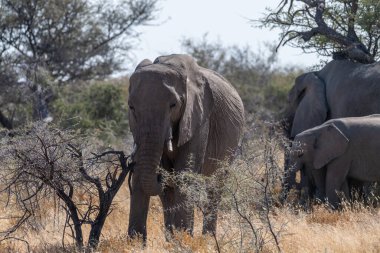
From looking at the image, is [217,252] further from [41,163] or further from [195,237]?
[41,163]

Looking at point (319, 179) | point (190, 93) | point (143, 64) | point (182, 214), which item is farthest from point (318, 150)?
point (143, 64)

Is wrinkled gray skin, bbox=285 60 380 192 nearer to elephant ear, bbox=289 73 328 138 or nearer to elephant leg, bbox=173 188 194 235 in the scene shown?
elephant ear, bbox=289 73 328 138

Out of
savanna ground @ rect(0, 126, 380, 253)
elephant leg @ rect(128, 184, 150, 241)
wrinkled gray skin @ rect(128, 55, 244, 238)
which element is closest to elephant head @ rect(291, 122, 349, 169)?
savanna ground @ rect(0, 126, 380, 253)

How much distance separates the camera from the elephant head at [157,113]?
845 centimetres

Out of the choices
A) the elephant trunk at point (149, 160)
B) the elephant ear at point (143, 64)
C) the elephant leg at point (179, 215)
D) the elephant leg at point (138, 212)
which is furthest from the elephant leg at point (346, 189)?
the elephant trunk at point (149, 160)

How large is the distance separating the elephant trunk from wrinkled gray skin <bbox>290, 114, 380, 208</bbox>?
→ 437 cm

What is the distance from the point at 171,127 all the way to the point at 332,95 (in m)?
6.64

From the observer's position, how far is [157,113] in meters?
8.52

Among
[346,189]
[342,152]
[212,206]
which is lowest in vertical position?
[346,189]

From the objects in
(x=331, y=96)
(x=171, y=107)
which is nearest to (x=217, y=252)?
(x=171, y=107)

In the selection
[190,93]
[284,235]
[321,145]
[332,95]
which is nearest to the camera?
[284,235]

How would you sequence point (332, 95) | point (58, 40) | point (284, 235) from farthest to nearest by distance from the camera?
1. point (58, 40)
2. point (332, 95)
3. point (284, 235)

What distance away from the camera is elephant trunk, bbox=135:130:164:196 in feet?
27.6

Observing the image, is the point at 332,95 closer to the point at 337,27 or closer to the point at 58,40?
the point at 337,27
